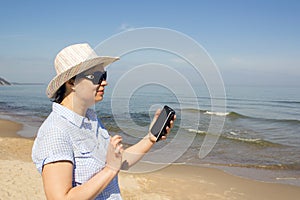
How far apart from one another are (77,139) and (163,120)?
572mm

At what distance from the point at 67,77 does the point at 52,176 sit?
577 millimetres

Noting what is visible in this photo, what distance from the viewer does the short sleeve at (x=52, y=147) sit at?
5.03ft

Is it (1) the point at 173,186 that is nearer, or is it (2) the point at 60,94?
(2) the point at 60,94

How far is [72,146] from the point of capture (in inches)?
64.1

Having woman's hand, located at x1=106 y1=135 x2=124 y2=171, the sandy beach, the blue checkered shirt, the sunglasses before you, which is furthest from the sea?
the sandy beach

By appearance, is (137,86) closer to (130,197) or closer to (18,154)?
(130,197)

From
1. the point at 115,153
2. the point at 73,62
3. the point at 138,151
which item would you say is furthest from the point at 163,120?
the point at 73,62

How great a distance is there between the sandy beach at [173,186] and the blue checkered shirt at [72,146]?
13.6 ft

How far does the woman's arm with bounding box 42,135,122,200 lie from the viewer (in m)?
1.47

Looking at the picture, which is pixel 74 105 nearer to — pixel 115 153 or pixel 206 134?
pixel 115 153

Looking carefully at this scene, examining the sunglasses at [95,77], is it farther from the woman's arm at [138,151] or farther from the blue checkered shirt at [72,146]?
the woman's arm at [138,151]

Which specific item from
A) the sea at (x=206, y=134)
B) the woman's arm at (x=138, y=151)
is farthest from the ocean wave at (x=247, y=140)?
the woman's arm at (x=138, y=151)

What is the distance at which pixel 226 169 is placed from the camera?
8.86 m

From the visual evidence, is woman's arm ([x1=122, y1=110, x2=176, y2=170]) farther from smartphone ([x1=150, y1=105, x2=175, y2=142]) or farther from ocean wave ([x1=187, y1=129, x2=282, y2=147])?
ocean wave ([x1=187, y1=129, x2=282, y2=147])
